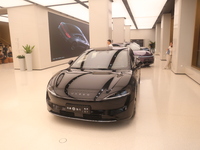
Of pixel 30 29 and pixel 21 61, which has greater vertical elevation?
pixel 30 29

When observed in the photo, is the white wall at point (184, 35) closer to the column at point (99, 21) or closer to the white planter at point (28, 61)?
the column at point (99, 21)

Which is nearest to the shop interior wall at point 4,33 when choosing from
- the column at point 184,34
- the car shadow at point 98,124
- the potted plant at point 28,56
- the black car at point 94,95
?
the potted plant at point 28,56

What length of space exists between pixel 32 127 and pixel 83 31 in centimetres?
1167

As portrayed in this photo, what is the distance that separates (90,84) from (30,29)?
21.7 ft

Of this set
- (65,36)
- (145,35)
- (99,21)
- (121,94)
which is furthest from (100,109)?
(145,35)

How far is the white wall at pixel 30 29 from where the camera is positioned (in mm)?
7609

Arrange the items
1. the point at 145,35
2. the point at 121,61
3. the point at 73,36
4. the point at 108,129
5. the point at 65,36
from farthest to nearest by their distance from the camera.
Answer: the point at 145,35 → the point at 73,36 → the point at 65,36 → the point at 121,61 → the point at 108,129

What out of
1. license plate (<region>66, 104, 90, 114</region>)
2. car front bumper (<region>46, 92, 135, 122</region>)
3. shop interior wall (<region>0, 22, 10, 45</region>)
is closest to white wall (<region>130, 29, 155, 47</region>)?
shop interior wall (<region>0, 22, 10, 45</region>)

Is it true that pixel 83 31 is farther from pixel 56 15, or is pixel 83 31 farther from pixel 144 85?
pixel 144 85

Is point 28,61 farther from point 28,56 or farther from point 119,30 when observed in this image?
point 119,30

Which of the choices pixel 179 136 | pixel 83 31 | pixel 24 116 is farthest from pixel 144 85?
pixel 83 31

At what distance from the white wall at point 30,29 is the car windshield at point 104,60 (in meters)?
5.28

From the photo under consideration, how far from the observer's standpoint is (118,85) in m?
2.26

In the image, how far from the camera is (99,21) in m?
6.54
